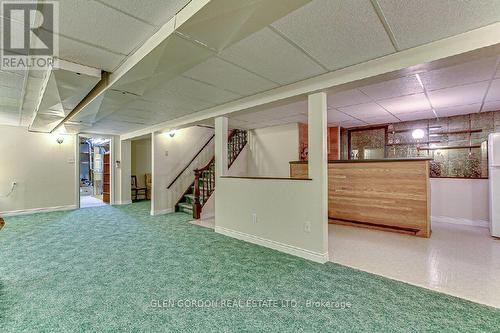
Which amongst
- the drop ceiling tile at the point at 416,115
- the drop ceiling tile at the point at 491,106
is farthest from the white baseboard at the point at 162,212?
the drop ceiling tile at the point at 491,106

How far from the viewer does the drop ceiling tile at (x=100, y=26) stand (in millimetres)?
1602

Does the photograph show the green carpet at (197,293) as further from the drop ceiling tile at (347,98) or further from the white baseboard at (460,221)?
the white baseboard at (460,221)

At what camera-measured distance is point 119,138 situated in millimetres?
7508

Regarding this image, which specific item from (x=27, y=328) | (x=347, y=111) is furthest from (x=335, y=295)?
(x=347, y=111)

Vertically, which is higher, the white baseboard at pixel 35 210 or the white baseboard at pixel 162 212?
the white baseboard at pixel 35 210

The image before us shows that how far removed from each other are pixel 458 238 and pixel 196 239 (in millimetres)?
4194

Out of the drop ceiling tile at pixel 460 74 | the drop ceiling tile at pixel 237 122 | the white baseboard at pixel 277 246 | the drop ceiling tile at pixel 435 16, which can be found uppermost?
the drop ceiling tile at pixel 237 122

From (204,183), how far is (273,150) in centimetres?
203

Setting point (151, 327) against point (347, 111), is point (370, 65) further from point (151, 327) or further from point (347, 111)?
point (151, 327)

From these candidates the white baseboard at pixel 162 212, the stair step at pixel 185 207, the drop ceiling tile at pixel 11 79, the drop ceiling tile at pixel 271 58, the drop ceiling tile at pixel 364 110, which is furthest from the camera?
the stair step at pixel 185 207

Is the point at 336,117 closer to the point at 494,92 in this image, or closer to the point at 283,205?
the point at 494,92

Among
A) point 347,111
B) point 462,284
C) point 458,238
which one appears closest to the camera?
point 462,284

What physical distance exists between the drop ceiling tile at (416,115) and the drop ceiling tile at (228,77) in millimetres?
3383

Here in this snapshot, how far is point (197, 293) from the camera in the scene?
2090 millimetres
